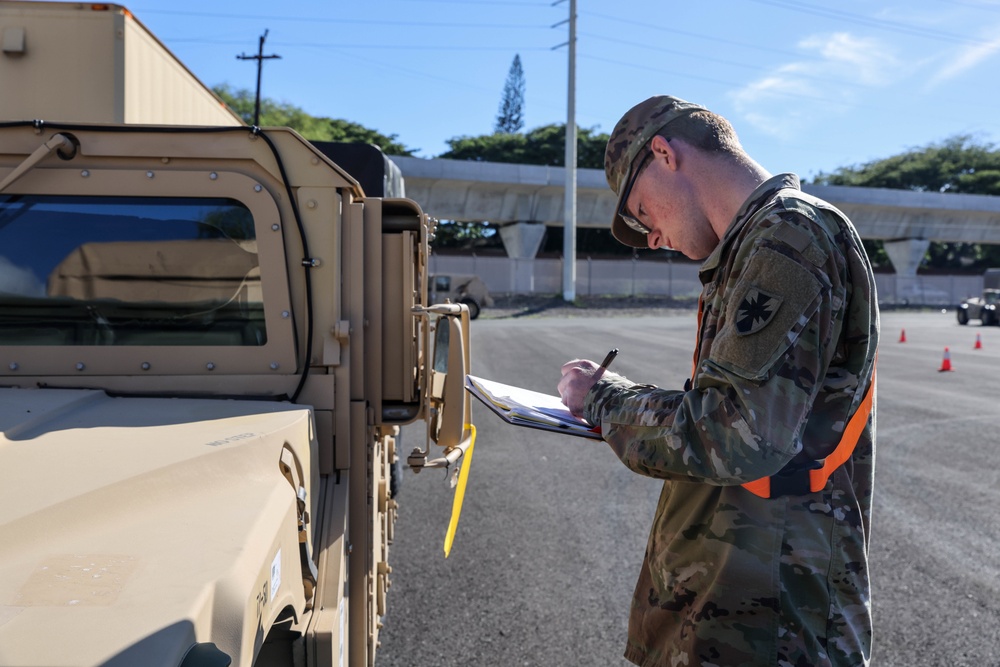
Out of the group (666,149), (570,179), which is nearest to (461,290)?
(570,179)

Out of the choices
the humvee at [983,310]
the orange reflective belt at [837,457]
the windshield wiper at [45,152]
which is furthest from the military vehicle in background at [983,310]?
the windshield wiper at [45,152]

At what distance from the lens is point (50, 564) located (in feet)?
4.68

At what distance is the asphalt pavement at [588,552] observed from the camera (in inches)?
152

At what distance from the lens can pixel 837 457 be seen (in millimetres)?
1769

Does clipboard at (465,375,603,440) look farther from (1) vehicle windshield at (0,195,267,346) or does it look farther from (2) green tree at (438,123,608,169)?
(2) green tree at (438,123,608,169)

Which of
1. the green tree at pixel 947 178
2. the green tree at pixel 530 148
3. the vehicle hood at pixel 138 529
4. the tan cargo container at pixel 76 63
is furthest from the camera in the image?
the green tree at pixel 947 178

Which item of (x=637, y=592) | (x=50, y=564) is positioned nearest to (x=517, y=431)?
(x=637, y=592)

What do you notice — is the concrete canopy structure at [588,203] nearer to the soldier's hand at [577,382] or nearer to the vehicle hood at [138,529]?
the vehicle hood at [138,529]

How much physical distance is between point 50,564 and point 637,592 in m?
1.25

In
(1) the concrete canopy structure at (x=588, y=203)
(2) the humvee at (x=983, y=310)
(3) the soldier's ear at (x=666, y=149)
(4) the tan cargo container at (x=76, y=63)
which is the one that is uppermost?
(1) the concrete canopy structure at (x=588, y=203)

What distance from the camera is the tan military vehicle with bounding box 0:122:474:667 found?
2.09m

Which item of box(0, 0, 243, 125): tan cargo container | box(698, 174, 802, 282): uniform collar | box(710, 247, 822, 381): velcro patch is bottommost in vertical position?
box(710, 247, 822, 381): velcro patch

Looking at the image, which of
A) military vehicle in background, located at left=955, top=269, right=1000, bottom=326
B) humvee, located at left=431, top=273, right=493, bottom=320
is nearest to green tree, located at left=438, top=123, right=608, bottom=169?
humvee, located at left=431, top=273, right=493, bottom=320

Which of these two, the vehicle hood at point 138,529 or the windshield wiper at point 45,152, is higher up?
the windshield wiper at point 45,152
